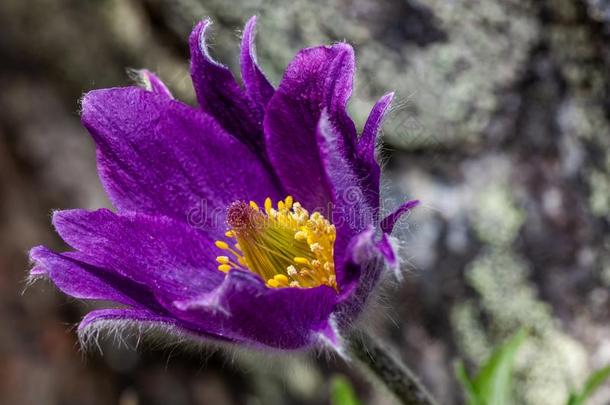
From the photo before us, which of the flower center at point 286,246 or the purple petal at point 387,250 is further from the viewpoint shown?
the flower center at point 286,246

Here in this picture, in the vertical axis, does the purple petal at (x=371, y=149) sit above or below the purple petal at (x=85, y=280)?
above

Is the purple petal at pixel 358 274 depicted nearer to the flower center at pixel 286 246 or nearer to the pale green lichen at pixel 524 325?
the flower center at pixel 286 246

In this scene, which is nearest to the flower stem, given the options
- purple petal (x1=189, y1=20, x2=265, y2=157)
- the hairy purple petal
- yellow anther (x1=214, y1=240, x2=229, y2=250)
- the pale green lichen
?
the hairy purple petal

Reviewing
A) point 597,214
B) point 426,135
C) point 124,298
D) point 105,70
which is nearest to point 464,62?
point 426,135

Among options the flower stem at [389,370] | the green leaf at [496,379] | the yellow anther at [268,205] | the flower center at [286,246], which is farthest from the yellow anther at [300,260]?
the green leaf at [496,379]

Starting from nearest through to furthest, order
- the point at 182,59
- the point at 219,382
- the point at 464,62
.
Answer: the point at 464,62, the point at 182,59, the point at 219,382

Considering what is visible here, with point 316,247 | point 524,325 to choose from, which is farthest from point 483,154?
point 316,247

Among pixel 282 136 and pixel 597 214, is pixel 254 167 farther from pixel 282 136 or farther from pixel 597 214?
pixel 597 214
